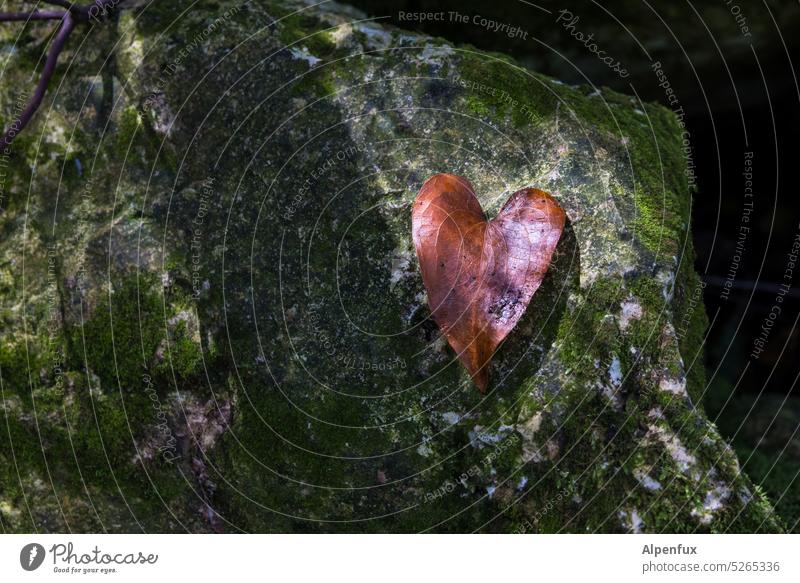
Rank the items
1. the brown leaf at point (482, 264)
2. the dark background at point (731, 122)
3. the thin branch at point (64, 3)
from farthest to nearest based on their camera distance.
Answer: the dark background at point (731, 122) < the thin branch at point (64, 3) < the brown leaf at point (482, 264)

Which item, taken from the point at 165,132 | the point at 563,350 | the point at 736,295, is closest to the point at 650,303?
the point at 563,350

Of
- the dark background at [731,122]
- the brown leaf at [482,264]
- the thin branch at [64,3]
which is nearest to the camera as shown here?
the brown leaf at [482,264]

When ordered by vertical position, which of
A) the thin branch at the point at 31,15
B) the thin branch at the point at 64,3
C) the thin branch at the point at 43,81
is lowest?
the thin branch at the point at 43,81
